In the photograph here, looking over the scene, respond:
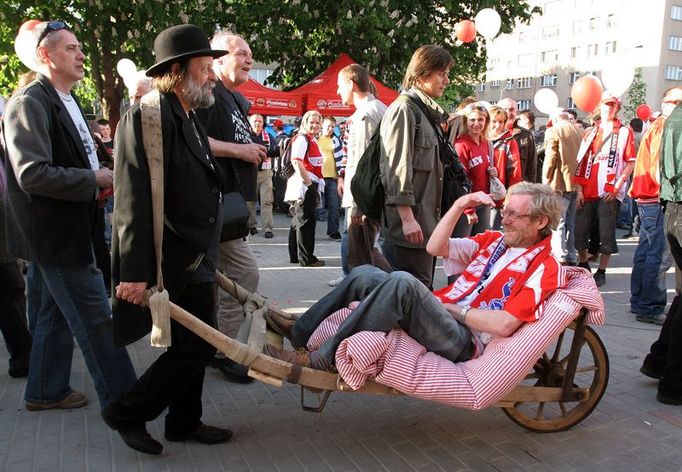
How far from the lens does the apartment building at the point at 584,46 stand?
5675cm

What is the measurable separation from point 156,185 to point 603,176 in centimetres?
575

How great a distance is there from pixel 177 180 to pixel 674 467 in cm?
277

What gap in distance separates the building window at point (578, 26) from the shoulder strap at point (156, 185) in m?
68.8

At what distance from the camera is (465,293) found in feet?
11.1

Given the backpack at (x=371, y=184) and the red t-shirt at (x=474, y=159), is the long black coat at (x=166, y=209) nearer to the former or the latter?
the backpack at (x=371, y=184)

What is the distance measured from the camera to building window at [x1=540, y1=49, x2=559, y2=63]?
66312 millimetres

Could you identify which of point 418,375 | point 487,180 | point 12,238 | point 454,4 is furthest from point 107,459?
point 454,4

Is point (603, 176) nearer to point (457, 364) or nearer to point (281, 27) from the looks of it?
point (457, 364)

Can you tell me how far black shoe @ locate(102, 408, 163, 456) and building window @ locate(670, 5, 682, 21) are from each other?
65360 millimetres

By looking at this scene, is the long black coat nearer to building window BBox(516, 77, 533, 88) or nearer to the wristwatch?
the wristwatch

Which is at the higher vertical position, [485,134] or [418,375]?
[485,134]

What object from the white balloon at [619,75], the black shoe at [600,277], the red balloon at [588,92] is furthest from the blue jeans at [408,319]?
the white balloon at [619,75]

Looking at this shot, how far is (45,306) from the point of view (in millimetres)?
3455

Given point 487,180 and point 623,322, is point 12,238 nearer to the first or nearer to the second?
point 487,180
